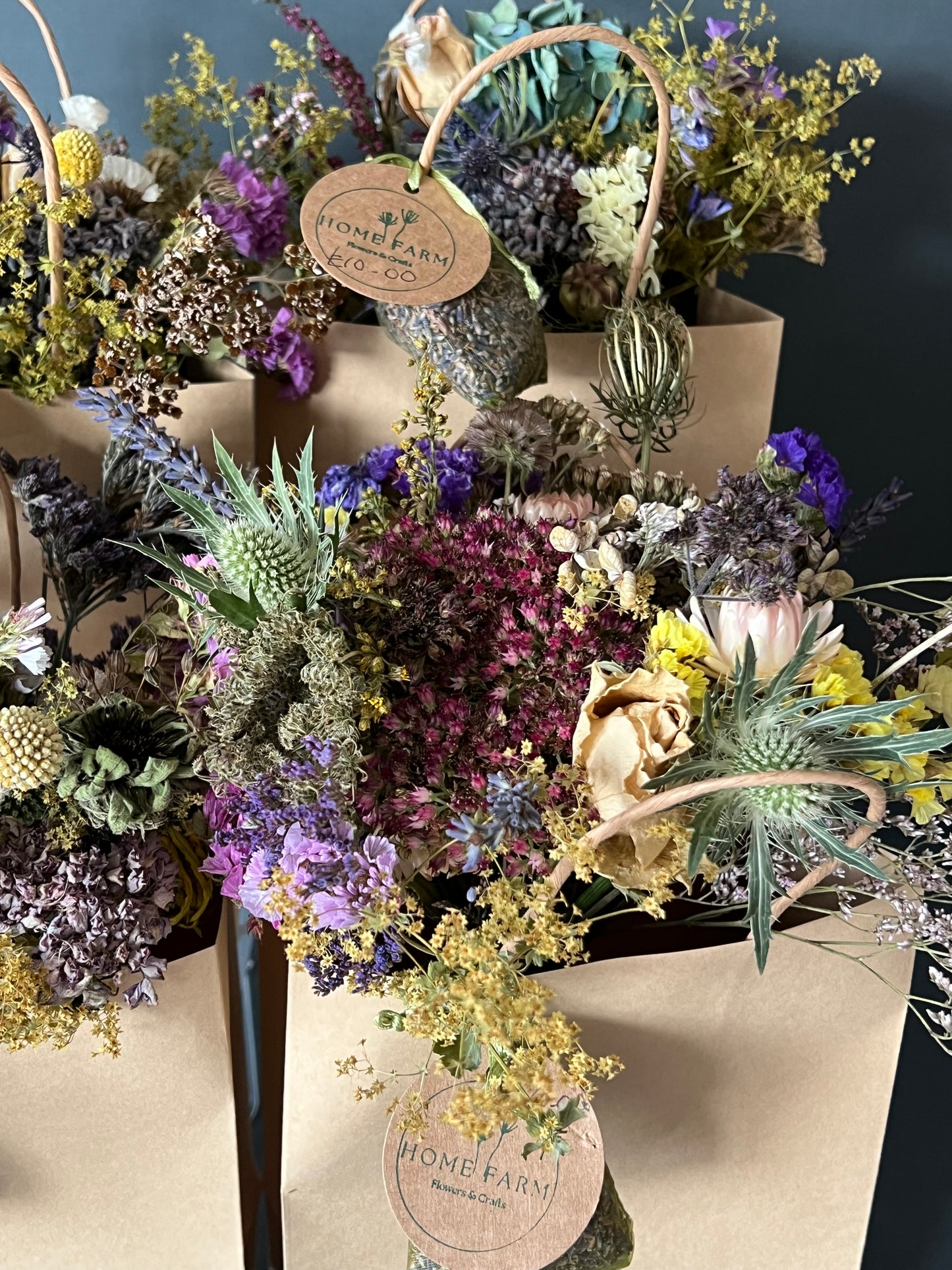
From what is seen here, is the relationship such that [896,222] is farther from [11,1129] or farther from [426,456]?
[11,1129]

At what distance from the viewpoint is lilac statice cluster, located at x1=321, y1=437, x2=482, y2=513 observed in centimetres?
80

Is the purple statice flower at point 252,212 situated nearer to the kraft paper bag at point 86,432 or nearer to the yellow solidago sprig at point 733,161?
the kraft paper bag at point 86,432

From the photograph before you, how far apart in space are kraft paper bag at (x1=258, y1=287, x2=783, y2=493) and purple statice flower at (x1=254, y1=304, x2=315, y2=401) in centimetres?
2

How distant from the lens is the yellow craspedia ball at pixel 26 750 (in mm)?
658

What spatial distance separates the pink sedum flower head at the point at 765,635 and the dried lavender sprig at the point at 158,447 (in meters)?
0.35

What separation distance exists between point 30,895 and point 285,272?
61 cm

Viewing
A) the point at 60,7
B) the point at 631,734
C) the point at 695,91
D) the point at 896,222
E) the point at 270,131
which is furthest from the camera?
the point at 896,222

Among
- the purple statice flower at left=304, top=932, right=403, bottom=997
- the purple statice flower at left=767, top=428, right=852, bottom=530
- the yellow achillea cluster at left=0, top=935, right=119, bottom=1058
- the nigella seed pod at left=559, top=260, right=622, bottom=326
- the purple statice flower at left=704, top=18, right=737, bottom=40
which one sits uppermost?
the purple statice flower at left=704, top=18, right=737, bottom=40

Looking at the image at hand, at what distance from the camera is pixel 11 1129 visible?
77 centimetres

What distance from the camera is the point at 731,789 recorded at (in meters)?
0.60

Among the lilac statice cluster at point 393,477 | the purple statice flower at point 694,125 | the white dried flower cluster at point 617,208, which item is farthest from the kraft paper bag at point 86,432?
the purple statice flower at point 694,125

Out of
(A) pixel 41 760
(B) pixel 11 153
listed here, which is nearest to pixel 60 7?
(B) pixel 11 153

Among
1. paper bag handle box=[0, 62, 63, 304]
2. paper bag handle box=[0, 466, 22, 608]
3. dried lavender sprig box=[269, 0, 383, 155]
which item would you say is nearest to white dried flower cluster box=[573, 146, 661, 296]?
dried lavender sprig box=[269, 0, 383, 155]

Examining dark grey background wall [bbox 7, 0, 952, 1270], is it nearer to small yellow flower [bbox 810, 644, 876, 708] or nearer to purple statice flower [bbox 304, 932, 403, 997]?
small yellow flower [bbox 810, 644, 876, 708]
